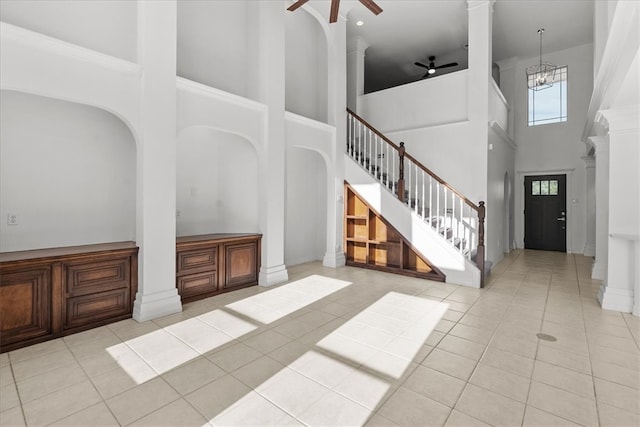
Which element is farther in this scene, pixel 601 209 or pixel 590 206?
pixel 590 206

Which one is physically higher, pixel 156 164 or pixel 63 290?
pixel 156 164

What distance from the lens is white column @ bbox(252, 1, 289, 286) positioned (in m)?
5.17

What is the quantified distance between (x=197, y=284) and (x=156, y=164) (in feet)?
5.90

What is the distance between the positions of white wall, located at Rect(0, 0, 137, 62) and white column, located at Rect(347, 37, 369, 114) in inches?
225

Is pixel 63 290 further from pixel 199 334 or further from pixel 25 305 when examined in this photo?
pixel 199 334

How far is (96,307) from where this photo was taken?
140 inches

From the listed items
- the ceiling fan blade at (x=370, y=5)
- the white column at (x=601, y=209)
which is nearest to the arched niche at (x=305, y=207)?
the ceiling fan blade at (x=370, y=5)

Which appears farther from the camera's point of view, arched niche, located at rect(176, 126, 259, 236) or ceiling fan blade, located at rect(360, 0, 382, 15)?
arched niche, located at rect(176, 126, 259, 236)

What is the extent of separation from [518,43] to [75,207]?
35.6 feet

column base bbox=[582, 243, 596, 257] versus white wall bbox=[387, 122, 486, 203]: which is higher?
white wall bbox=[387, 122, 486, 203]

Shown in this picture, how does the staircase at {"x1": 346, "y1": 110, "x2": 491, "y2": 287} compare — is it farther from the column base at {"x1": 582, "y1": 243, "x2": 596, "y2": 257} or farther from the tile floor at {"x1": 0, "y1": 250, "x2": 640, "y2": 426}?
the column base at {"x1": 582, "y1": 243, "x2": 596, "y2": 257}

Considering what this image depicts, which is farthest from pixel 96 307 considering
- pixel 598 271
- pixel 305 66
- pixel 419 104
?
pixel 598 271

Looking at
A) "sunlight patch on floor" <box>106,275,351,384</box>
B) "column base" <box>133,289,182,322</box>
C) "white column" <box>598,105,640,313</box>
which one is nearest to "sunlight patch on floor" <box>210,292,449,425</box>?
"sunlight patch on floor" <box>106,275,351,384</box>

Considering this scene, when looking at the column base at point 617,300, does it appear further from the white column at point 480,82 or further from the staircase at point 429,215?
the white column at point 480,82
